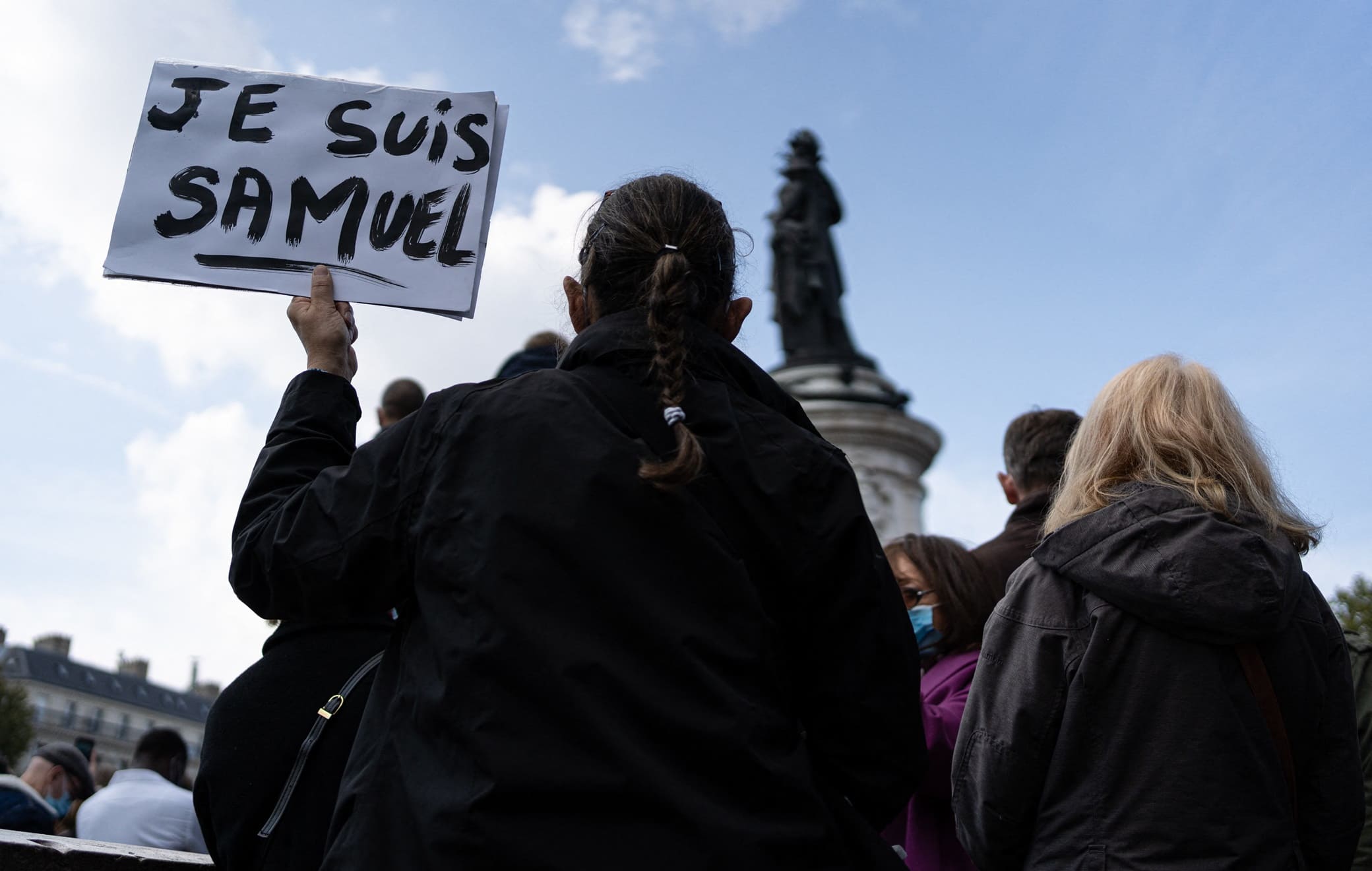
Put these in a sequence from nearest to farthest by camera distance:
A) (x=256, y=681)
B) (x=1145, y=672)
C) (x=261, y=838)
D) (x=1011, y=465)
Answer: (x=261, y=838)
(x=256, y=681)
(x=1145, y=672)
(x=1011, y=465)

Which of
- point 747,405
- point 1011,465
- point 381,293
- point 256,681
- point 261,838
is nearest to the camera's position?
point 747,405

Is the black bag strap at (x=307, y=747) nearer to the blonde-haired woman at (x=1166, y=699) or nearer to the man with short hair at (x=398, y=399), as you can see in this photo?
the blonde-haired woman at (x=1166, y=699)

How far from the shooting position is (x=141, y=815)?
4.20m

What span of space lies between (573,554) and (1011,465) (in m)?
2.34

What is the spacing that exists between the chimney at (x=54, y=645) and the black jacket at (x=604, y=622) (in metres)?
73.2

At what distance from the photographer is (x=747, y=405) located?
1.74 meters

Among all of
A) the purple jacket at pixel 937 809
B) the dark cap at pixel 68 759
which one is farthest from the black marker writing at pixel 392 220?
the dark cap at pixel 68 759

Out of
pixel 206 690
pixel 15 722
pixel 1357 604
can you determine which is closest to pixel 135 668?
pixel 206 690

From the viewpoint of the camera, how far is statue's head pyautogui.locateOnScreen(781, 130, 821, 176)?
13.1m

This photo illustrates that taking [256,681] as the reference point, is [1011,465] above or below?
above

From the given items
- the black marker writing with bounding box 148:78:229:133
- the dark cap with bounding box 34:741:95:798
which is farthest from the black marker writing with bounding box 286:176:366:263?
the dark cap with bounding box 34:741:95:798

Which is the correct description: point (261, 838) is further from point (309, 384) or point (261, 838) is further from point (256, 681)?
point (309, 384)

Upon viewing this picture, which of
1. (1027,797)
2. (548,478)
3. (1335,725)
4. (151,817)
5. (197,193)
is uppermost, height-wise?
(197,193)

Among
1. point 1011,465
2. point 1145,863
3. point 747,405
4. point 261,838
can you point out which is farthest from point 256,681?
point 1011,465
